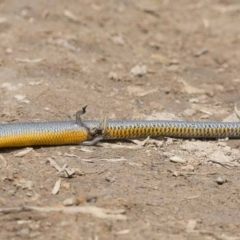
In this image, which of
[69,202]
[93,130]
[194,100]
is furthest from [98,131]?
[194,100]

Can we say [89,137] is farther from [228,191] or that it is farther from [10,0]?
[10,0]

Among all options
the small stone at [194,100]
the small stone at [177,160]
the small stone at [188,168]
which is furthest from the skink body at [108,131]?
the small stone at [194,100]

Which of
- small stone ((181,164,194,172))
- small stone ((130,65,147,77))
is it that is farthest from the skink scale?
small stone ((130,65,147,77))

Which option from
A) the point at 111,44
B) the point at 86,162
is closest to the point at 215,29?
the point at 111,44

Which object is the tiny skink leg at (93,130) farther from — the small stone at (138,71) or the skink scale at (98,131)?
the small stone at (138,71)

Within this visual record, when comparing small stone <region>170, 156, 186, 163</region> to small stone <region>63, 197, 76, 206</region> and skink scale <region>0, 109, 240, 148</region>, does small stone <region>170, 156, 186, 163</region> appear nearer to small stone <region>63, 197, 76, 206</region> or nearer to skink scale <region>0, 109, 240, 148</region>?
skink scale <region>0, 109, 240, 148</region>

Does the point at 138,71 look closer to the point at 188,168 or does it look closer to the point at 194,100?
the point at 194,100
